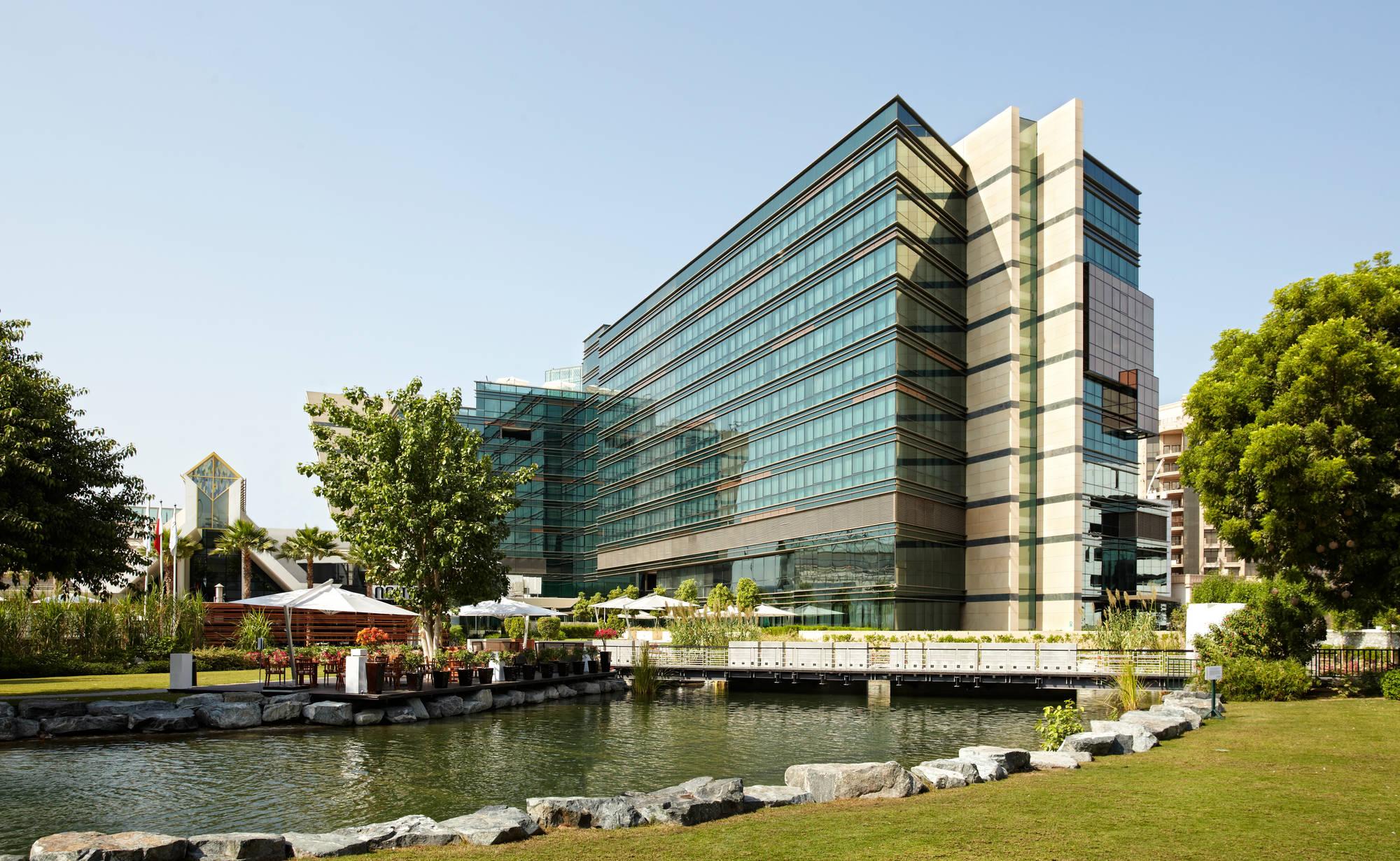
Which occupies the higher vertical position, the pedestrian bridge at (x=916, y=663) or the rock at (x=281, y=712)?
the rock at (x=281, y=712)

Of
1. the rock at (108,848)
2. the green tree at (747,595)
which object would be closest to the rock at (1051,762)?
the rock at (108,848)

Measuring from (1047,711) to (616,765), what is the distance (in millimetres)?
8945

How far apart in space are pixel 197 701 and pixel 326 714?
3.25 m

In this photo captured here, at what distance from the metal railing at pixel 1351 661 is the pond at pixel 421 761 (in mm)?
8614

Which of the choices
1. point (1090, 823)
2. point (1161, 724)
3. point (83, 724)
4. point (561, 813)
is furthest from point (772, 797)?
point (83, 724)

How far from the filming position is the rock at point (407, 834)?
11.0m

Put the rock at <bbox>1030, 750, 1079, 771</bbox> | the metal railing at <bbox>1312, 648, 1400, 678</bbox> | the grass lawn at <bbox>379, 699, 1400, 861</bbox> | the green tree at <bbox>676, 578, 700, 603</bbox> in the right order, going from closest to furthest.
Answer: the grass lawn at <bbox>379, 699, 1400, 861</bbox>
the rock at <bbox>1030, 750, 1079, 771</bbox>
the metal railing at <bbox>1312, 648, 1400, 678</bbox>
the green tree at <bbox>676, 578, 700, 603</bbox>

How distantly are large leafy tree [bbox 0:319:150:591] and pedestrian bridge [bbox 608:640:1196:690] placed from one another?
62.1 feet

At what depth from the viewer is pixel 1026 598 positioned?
59812mm

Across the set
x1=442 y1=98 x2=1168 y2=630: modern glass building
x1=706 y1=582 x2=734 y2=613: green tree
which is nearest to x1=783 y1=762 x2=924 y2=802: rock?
x1=706 y1=582 x2=734 y2=613: green tree

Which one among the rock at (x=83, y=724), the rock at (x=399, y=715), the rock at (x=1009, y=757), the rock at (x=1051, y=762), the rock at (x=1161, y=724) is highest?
the rock at (x=1009, y=757)

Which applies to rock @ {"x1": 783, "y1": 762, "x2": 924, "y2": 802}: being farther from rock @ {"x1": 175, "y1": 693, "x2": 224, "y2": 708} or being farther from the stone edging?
rock @ {"x1": 175, "y1": 693, "x2": 224, "y2": 708}

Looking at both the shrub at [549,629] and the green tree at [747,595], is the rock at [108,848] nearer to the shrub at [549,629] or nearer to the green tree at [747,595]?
the green tree at [747,595]

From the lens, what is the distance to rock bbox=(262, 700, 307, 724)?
2617 cm
